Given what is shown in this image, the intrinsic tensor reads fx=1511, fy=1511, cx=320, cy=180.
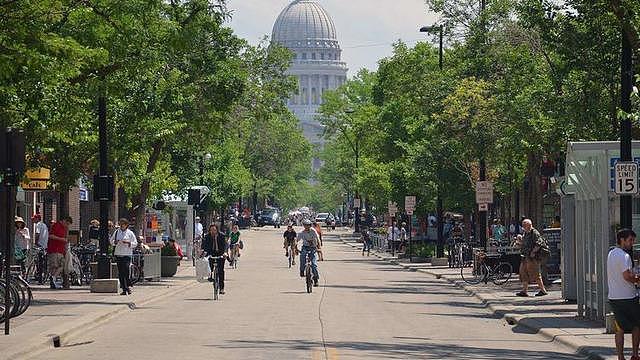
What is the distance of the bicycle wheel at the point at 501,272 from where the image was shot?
141ft

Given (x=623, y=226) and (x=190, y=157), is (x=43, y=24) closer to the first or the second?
(x=623, y=226)

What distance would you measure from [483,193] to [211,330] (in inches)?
997

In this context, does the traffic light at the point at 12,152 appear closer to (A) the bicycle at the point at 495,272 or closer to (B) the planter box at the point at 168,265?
(A) the bicycle at the point at 495,272

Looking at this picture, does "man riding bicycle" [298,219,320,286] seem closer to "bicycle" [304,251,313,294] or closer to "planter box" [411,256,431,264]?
"bicycle" [304,251,313,294]

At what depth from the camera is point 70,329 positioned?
23.8 meters

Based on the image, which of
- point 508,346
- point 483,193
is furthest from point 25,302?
point 483,193

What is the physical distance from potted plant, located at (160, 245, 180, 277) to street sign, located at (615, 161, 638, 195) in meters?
27.0

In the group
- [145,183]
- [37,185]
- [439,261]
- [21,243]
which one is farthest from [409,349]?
[439,261]

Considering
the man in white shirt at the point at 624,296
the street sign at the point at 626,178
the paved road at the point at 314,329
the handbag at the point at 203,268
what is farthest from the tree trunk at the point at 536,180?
the man in white shirt at the point at 624,296

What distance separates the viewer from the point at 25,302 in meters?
25.8

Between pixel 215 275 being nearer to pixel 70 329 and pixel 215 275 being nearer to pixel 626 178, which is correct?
pixel 70 329

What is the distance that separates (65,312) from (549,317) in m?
9.14

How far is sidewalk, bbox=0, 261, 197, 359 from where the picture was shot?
21281 mm

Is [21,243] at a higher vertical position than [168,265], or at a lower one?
higher
